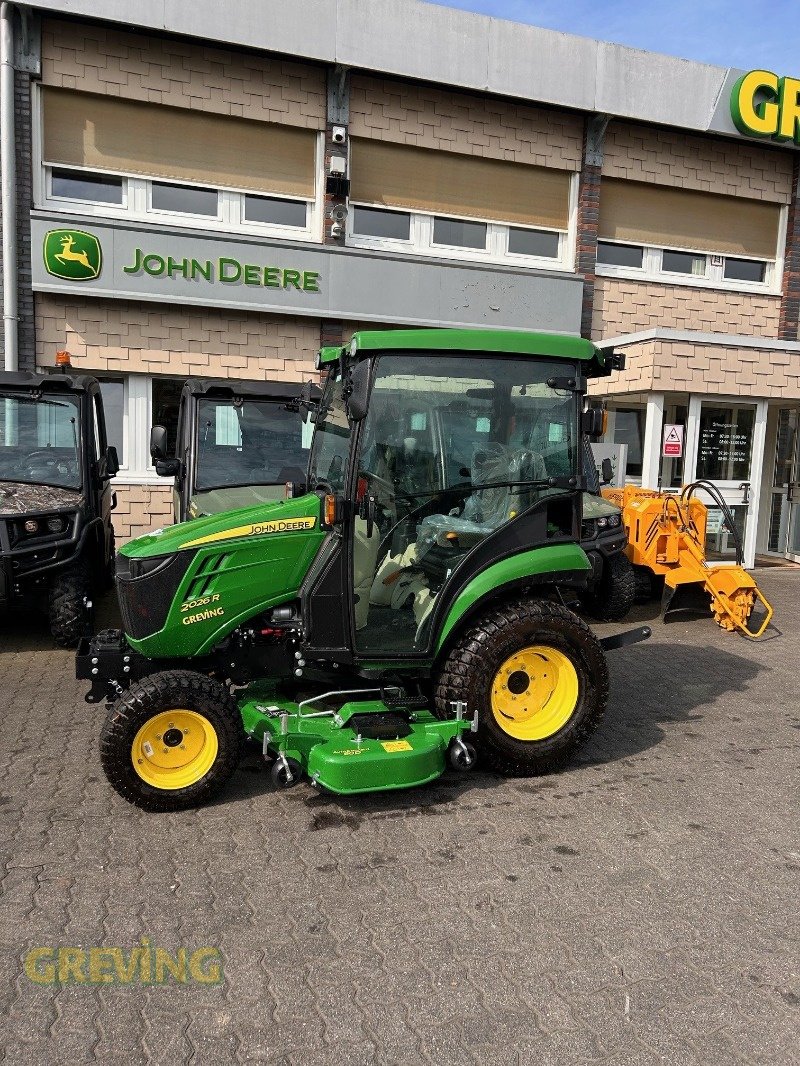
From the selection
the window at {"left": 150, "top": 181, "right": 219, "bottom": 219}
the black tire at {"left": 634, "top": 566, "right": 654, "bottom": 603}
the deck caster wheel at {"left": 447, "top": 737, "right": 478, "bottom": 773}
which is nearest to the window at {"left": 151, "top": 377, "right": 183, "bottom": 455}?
the window at {"left": 150, "top": 181, "right": 219, "bottom": 219}

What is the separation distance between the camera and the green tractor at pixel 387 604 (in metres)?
3.80

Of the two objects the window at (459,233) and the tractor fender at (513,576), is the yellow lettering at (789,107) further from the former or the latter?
the tractor fender at (513,576)

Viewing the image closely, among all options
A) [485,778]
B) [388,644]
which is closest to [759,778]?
[485,778]

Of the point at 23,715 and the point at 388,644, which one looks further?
the point at 23,715

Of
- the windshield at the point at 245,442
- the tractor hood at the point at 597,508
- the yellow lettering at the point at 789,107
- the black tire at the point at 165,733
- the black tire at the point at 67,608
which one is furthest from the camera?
the yellow lettering at the point at 789,107

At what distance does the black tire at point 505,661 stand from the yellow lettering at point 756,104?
10.6 meters

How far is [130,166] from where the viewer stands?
9.87m

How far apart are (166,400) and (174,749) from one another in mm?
7276

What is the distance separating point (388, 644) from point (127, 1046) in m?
2.10

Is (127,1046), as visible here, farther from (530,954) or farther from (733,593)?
(733,593)

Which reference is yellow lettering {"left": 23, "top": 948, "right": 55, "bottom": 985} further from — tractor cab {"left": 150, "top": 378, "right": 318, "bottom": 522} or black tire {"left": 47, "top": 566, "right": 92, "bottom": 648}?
tractor cab {"left": 150, "top": 378, "right": 318, "bottom": 522}

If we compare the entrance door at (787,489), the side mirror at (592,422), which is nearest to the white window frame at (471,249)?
the entrance door at (787,489)

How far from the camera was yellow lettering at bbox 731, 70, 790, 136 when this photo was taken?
1174 centimetres

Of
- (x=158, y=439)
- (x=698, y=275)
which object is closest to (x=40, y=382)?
(x=158, y=439)
